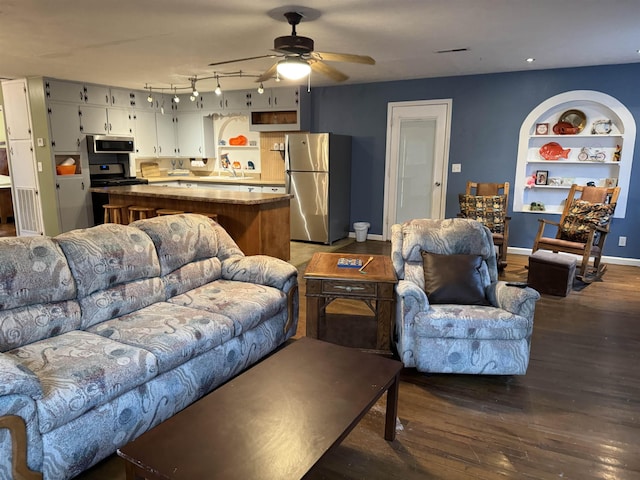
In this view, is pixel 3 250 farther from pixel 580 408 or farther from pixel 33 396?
pixel 580 408

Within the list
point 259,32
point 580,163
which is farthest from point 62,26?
point 580,163

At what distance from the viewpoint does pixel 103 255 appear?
249 cm

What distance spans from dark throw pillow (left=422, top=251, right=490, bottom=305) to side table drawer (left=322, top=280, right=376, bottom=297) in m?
0.40

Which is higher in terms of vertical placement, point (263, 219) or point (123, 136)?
point (123, 136)

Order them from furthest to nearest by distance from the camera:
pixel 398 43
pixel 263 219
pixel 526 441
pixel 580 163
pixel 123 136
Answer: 1. pixel 123 136
2. pixel 580 163
3. pixel 263 219
4. pixel 398 43
5. pixel 526 441

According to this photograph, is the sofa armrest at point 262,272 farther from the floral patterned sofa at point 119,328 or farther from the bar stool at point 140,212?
the bar stool at point 140,212

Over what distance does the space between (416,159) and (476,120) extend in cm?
97

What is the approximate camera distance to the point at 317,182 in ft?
20.9

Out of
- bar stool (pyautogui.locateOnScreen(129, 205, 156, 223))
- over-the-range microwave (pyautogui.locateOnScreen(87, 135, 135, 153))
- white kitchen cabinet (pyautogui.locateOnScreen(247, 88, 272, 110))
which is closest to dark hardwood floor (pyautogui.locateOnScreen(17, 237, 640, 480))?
bar stool (pyautogui.locateOnScreen(129, 205, 156, 223))

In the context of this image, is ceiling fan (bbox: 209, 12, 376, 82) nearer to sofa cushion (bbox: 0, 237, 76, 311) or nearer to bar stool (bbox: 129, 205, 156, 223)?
sofa cushion (bbox: 0, 237, 76, 311)

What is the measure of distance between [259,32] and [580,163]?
4285 millimetres

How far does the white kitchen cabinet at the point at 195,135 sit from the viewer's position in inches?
313

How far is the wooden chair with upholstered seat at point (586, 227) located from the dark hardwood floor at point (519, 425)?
1.53 m

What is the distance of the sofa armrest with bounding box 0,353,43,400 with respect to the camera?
151 cm
